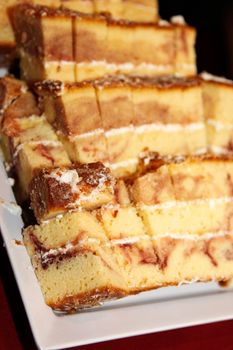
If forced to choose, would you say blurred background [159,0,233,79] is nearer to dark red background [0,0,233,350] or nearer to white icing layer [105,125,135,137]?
white icing layer [105,125,135,137]

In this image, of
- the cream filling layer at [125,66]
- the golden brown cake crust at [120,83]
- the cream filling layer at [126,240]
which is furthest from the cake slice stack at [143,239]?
the cream filling layer at [125,66]

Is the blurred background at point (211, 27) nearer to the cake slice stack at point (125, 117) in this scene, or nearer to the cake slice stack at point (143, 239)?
the cake slice stack at point (125, 117)

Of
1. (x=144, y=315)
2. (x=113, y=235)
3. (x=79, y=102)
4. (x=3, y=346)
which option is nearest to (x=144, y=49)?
(x=79, y=102)

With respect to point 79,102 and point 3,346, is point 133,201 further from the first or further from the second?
point 3,346

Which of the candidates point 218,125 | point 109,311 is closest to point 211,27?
point 218,125

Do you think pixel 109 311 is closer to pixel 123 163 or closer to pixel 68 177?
pixel 68 177

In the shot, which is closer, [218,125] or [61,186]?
[61,186]

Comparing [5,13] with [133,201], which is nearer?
[133,201]
